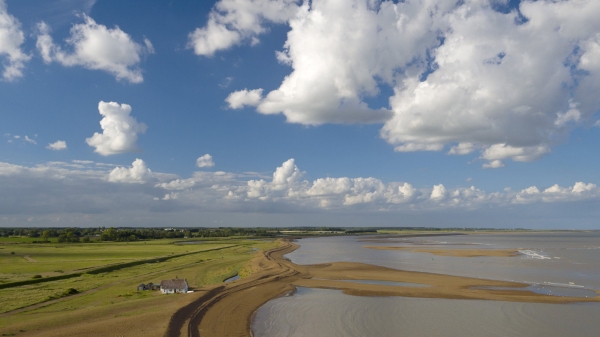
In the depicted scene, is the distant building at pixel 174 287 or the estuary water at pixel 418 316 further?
the distant building at pixel 174 287

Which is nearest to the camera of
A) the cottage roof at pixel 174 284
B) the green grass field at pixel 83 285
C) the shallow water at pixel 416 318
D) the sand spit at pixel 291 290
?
the shallow water at pixel 416 318

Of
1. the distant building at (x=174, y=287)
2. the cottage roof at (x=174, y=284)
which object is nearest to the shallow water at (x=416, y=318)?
the distant building at (x=174, y=287)

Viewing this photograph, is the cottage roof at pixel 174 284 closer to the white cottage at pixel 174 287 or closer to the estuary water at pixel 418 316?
the white cottage at pixel 174 287

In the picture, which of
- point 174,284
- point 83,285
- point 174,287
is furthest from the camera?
point 83,285

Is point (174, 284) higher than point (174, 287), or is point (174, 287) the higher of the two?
point (174, 284)

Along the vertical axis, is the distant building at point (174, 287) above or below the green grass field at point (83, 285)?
above

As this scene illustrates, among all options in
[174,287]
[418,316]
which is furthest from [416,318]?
[174,287]

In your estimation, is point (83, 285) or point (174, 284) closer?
point (174, 284)

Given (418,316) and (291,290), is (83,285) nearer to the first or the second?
(291,290)

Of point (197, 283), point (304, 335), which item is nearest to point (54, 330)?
point (304, 335)

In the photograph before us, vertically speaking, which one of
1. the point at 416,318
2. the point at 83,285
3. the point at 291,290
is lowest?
the point at 416,318
